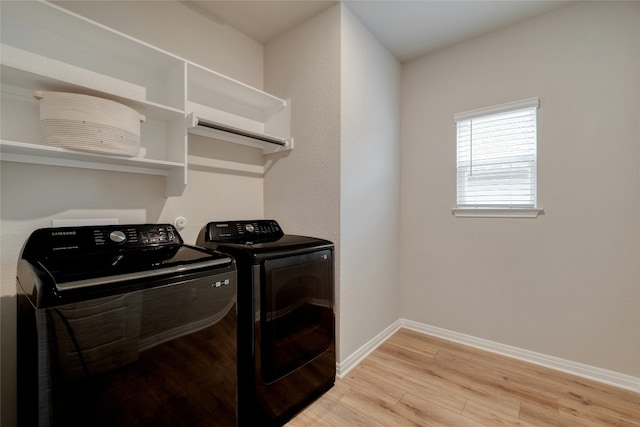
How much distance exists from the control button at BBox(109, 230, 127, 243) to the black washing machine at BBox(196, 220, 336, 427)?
1.47 feet

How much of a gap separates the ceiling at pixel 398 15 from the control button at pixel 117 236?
158 centimetres

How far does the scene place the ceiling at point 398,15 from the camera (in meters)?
1.95

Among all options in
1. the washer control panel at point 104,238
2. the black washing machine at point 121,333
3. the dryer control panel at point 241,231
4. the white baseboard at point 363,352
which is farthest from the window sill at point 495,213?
the washer control panel at point 104,238

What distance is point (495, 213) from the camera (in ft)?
7.50

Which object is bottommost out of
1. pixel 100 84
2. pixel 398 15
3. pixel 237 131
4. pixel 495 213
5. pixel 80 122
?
pixel 495 213

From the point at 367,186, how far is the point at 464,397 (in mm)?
1529

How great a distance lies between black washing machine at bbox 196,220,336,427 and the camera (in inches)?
56.6

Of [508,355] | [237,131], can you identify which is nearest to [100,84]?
[237,131]

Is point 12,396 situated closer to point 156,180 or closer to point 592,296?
point 156,180

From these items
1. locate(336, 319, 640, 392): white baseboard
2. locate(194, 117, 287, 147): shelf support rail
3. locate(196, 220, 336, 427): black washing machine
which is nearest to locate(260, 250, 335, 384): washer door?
locate(196, 220, 336, 427): black washing machine

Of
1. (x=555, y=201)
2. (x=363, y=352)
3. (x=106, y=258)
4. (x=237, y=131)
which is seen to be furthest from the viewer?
(x=363, y=352)

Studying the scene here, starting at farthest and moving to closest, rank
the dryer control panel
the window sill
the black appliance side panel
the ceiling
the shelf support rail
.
→ the window sill
the ceiling
the dryer control panel
the shelf support rail
the black appliance side panel

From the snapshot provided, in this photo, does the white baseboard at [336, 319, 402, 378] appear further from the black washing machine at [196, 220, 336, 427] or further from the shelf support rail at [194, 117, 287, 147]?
the shelf support rail at [194, 117, 287, 147]

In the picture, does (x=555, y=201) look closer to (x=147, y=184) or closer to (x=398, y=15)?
(x=398, y=15)
